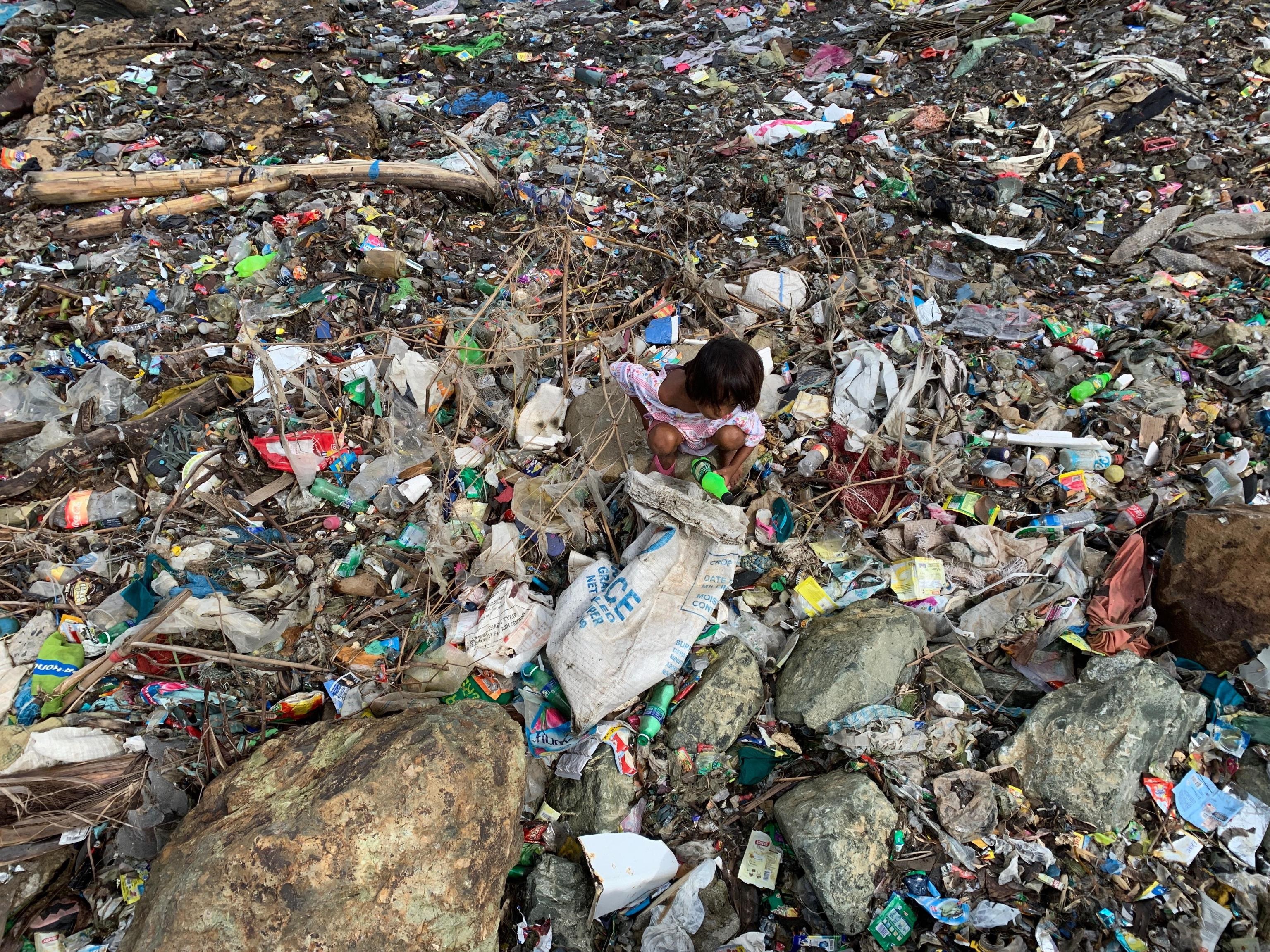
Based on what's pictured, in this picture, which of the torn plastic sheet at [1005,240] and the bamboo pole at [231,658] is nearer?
the bamboo pole at [231,658]

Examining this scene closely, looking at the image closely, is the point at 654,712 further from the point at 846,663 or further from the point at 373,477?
the point at 373,477

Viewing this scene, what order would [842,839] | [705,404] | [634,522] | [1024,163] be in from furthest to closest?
[1024,163]
[634,522]
[705,404]
[842,839]

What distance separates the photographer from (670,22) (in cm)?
607

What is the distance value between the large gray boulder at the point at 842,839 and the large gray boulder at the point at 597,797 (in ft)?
1.41

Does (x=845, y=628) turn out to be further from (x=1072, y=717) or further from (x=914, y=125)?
(x=914, y=125)

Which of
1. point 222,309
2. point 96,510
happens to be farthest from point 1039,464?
point 222,309

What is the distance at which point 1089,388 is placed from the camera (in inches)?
116

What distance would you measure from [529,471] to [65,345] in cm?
225

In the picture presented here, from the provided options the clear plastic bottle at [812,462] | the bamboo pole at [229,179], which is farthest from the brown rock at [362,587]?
the bamboo pole at [229,179]

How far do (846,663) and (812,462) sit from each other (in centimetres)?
89

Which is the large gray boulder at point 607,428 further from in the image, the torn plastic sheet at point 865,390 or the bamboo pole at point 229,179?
the bamboo pole at point 229,179

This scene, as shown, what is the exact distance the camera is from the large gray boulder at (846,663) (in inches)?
83.0

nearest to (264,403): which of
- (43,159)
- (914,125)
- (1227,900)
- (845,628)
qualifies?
(845,628)

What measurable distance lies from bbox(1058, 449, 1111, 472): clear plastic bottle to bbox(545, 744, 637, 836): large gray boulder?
197 cm
